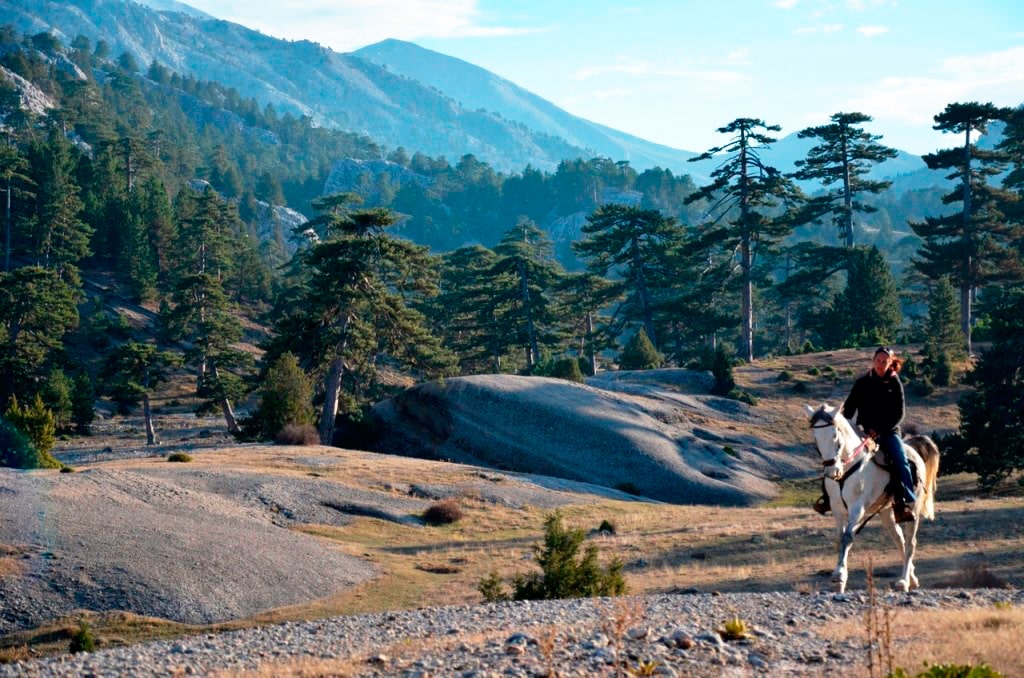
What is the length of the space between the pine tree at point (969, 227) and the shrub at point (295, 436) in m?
44.8

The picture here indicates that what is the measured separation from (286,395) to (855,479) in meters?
41.7

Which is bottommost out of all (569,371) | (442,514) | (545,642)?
(442,514)

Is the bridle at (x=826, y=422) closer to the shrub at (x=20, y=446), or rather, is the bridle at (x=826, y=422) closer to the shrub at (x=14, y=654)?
the shrub at (x=14, y=654)

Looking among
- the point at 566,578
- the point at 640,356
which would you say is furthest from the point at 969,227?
the point at 566,578

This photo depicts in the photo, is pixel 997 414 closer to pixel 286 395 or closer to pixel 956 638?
pixel 956 638

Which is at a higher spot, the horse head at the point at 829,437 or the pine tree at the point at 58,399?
the horse head at the point at 829,437

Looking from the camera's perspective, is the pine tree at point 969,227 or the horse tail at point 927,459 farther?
the pine tree at point 969,227

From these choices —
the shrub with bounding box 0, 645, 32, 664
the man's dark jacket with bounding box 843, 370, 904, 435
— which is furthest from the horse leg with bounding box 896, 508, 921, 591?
the shrub with bounding box 0, 645, 32, 664

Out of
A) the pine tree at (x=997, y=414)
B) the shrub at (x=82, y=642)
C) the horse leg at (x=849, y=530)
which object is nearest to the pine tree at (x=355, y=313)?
the pine tree at (x=997, y=414)

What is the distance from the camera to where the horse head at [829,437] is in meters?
14.2

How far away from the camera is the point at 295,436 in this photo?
51.5 meters

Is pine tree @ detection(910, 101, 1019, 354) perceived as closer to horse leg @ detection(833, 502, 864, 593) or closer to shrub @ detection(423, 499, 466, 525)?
shrub @ detection(423, 499, 466, 525)

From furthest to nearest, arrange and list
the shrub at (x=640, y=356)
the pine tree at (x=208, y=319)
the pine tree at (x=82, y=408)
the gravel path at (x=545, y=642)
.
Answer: the shrub at (x=640, y=356) < the pine tree at (x=82, y=408) < the pine tree at (x=208, y=319) < the gravel path at (x=545, y=642)

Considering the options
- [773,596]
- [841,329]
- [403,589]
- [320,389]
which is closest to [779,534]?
[403,589]
